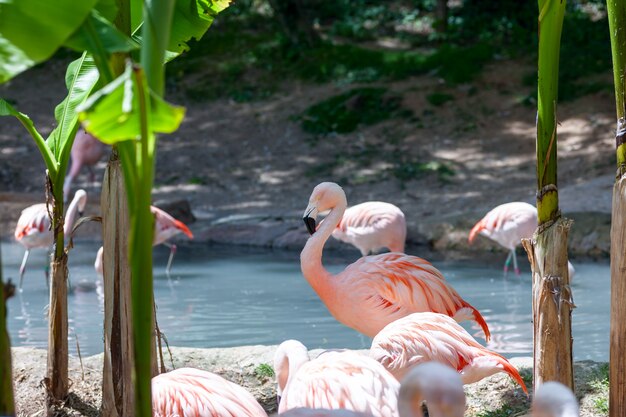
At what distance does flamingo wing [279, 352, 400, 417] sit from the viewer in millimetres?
2668

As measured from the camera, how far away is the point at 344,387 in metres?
2.73

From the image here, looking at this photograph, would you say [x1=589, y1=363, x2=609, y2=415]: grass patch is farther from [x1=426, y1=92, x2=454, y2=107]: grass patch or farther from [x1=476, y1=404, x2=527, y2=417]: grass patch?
[x1=426, y1=92, x2=454, y2=107]: grass patch

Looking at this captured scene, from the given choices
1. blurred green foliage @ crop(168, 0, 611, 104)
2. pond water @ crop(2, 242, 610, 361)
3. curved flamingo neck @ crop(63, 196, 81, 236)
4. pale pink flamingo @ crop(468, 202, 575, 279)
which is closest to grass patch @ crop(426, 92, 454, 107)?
blurred green foliage @ crop(168, 0, 611, 104)

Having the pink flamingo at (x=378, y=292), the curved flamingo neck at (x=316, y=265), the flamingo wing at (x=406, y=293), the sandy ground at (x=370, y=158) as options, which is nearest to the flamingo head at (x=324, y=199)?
the curved flamingo neck at (x=316, y=265)

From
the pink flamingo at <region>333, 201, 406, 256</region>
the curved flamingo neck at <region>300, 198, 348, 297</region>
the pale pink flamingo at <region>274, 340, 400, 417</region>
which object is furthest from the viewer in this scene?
the pink flamingo at <region>333, 201, 406, 256</region>

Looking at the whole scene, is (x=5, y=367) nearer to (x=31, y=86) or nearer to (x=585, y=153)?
(x=585, y=153)

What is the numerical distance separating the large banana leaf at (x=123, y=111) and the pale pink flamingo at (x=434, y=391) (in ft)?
2.87

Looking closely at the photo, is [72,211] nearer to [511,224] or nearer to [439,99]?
[511,224]

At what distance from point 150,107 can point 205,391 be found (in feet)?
4.00

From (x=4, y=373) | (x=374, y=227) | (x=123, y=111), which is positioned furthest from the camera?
(x=374, y=227)

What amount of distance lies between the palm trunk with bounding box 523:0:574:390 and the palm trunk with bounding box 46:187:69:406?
5.55ft

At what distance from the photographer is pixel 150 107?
1.90 metres

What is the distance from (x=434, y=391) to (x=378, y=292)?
2055 millimetres

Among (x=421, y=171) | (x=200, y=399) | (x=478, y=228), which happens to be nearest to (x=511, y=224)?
(x=478, y=228)
